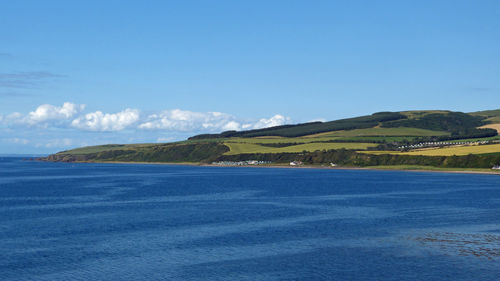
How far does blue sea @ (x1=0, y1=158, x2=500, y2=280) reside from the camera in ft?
160

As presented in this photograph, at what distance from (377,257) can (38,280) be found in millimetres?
33047

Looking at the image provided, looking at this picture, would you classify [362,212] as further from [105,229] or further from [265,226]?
[105,229]

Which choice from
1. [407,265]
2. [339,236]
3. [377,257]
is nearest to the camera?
[407,265]

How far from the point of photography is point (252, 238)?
64812 millimetres

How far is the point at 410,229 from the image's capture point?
2817 inches

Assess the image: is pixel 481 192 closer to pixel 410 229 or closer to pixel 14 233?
pixel 410 229

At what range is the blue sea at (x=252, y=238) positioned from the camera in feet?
160

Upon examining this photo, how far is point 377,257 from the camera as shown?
54.4 m

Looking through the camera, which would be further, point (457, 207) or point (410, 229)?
point (457, 207)

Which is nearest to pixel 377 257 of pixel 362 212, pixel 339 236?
pixel 339 236

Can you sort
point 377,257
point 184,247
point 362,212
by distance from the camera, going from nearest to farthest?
point 377,257
point 184,247
point 362,212

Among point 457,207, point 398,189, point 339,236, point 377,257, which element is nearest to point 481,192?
point 398,189

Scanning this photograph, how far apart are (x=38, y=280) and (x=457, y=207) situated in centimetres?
7519

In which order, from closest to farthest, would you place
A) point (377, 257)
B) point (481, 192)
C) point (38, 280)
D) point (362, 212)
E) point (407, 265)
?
point (38, 280)
point (407, 265)
point (377, 257)
point (362, 212)
point (481, 192)
